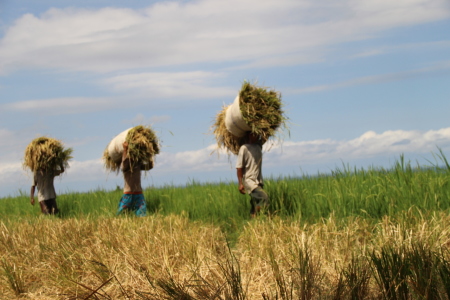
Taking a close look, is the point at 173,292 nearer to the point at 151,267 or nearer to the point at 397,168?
the point at 151,267

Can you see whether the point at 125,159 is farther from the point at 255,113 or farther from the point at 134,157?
the point at 255,113

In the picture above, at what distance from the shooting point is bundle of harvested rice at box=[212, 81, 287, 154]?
6.92 metres

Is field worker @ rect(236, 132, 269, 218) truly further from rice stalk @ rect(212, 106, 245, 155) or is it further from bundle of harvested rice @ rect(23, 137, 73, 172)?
bundle of harvested rice @ rect(23, 137, 73, 172)

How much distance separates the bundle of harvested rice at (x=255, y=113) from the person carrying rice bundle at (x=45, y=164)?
451 cm

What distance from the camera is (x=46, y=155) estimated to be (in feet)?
32.2

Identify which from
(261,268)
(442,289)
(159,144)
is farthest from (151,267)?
(159,144)

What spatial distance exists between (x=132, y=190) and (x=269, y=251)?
16.4 feet

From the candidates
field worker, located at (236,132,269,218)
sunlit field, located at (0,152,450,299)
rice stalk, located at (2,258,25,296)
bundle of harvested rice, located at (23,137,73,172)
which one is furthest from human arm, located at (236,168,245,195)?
bundle of harvested rice, located at (23,137,73,172)

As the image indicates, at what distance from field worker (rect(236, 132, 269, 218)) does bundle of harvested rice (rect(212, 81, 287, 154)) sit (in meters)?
0.23

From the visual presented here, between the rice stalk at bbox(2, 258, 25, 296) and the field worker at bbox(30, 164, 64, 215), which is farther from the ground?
the field worker at bbox(30, 164, 64, 215)

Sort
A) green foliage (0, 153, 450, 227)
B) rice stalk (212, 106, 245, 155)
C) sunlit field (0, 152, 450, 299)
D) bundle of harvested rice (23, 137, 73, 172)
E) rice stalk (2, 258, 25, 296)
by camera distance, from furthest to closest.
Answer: bundle of harvested rice (23, 137, 73, 172) → rice stalk (212, 106, 245, 155) → green foliage (0, 153, 450, 227) → rice stalk (2, 258, 25, 296) → sunlit field (0, 152, 450, 299)

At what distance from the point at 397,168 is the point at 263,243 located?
3852 mm

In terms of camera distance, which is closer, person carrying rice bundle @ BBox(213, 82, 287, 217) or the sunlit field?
the sunlit field

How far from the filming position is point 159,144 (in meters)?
8.61
